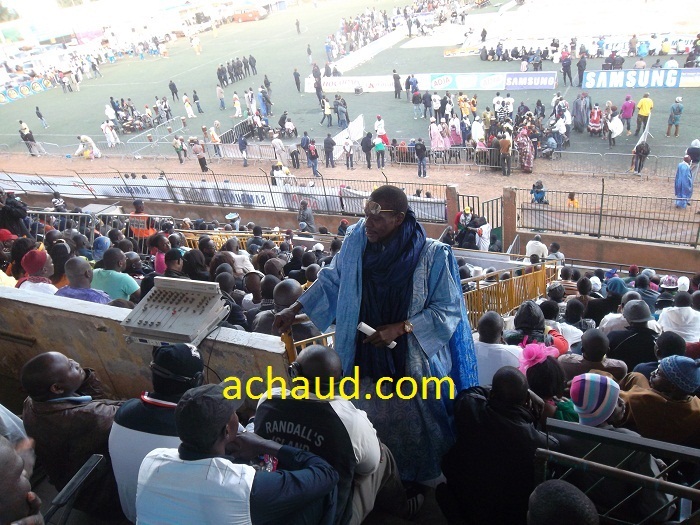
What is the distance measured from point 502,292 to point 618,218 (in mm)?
6018

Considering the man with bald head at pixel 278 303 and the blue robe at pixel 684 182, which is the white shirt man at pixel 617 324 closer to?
the man with bald head at pixel 278 303

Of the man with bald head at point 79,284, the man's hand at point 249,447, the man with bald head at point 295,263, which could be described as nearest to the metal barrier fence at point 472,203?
the man with bald head at point 295,263

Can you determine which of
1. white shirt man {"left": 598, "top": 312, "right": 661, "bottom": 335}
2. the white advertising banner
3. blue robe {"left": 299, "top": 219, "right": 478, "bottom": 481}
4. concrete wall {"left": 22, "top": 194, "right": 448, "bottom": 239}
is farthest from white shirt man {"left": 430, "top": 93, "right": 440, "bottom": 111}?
blue robe {"left": 299, "top": 219, "right": 478, "bottom": 481}

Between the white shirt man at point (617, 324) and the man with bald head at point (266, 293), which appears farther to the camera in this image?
the man with bald head at point (266, 293)

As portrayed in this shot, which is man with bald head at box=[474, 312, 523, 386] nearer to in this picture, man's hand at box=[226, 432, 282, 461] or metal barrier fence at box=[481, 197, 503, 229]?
man's hand at box=[226, 432, 282, 461]

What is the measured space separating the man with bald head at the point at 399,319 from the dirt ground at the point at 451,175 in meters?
14.0

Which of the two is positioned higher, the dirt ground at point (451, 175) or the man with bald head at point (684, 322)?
the man with bald head at point (684, 322)

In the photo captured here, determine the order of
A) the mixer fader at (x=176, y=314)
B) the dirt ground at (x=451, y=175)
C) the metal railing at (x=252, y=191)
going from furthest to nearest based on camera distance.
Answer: the dirt ground at (x=451, y=175) → the metal railing at (x=252, y=191) → the mixer fader at (x=176, y=314)

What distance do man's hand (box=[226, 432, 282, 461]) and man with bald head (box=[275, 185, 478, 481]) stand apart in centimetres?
75

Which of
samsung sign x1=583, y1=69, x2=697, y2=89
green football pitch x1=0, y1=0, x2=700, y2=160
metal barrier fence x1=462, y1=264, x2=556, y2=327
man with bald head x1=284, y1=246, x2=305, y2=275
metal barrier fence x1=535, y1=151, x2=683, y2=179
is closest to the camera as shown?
man with bald head x1=284, y1=246, x2=305, y2=275

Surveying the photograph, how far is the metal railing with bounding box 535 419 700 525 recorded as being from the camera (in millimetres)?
2006

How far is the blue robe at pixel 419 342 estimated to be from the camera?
2.99m

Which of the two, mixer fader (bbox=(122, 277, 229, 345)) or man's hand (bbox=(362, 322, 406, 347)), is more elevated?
man's hand (bbox=(362, 322, 406, 347))

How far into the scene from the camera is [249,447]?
2500 mm
